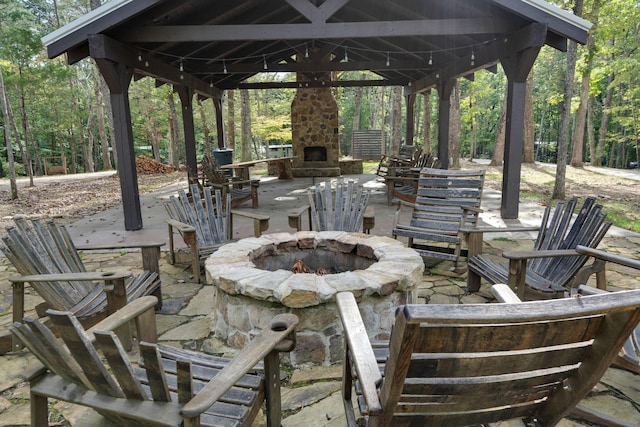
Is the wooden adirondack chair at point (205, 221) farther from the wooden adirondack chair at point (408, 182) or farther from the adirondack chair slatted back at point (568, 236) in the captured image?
the wooden adirondack chair at point (408, 182)

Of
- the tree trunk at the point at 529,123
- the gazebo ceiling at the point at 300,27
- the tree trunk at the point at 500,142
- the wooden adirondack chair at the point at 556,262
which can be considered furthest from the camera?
the tree trunk at the point at 500,142

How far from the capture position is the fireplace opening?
12438 millimetres

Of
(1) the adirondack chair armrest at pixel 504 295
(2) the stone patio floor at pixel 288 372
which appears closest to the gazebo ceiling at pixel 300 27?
(2) the stone patio floor at pixel 288 372

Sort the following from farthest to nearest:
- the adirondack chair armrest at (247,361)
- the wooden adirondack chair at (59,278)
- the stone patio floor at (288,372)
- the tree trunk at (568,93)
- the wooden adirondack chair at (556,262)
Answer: the tree trunk at (568,93), the wooden adirondack chair at (556,262), the wooden adirondack chair at (59,278), the stone patio floor at (288,372), the adirondack chair armrest at (247,361)

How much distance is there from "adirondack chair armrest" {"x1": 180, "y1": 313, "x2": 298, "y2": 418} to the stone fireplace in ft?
35.1

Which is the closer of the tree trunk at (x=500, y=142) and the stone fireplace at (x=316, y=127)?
the stone fireplace at (x=316, y=127)

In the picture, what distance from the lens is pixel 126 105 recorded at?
17.6ft

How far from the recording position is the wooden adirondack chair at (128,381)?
108 centimetres

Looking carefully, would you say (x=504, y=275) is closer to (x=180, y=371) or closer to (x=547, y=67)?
(x=180, y=371)

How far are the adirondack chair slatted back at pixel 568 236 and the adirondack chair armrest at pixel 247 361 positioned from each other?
2.16 m

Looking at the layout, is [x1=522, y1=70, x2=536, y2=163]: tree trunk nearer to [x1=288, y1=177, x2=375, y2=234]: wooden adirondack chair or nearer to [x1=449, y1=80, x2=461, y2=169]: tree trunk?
[x1=449, y1=80, x2=461, y2=169]: tree trunk

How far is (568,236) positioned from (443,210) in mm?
1398

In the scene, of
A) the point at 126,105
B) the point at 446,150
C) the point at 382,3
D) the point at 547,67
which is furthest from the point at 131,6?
the point at 547,67

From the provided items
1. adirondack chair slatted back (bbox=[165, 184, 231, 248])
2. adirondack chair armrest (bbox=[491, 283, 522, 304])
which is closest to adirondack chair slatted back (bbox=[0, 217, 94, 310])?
adirondack chair slatted back (bbox=[165, 184, 231, 248])
